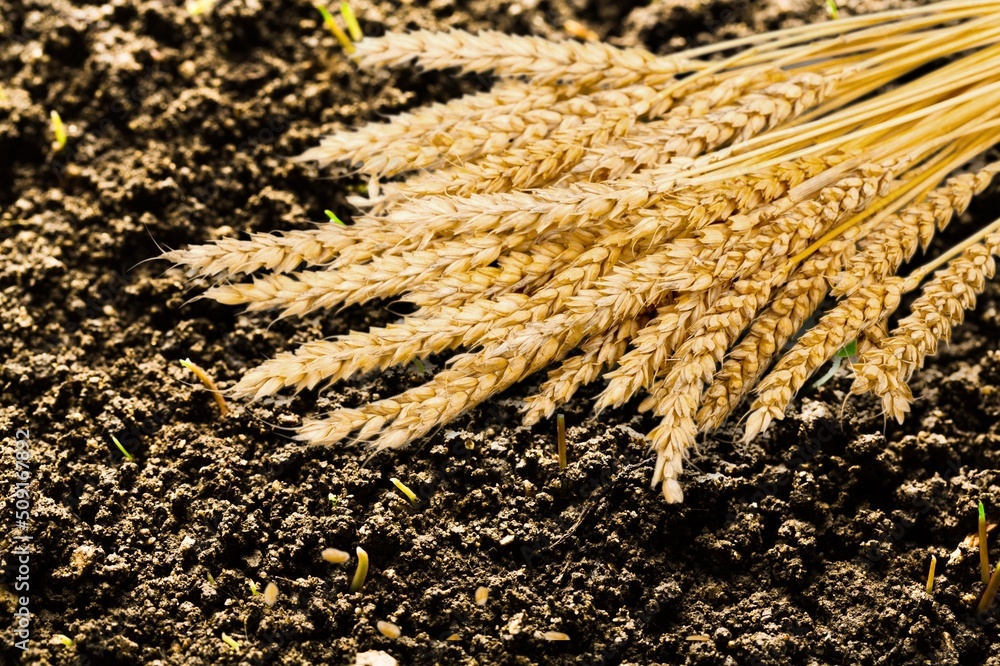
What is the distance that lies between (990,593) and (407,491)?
3.22ft

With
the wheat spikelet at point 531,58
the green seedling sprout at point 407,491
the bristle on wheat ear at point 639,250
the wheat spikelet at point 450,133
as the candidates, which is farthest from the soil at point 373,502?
the wheat spikelet at point 531,58

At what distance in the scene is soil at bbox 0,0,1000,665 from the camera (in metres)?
1.39

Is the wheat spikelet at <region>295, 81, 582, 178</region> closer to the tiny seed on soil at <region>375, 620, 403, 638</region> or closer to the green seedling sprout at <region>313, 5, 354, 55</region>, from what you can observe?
the green seedling sprout at <region>313, 5, 354, 55</region>

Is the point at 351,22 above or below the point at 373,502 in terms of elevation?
above

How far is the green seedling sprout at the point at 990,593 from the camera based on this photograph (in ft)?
4.63

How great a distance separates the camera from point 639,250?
5.18 feet

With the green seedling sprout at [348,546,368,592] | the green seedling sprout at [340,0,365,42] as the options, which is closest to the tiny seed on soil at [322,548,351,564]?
the green seedling sprout at [348,546,368,592]

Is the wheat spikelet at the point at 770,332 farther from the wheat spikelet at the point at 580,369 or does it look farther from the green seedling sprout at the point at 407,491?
the green seedling sprout at the point at 407,491

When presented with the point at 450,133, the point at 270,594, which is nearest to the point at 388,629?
the point at 270,594

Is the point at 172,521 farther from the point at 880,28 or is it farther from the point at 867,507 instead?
the point at 880,28

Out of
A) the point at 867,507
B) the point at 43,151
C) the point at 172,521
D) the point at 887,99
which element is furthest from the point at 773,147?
the point at 43,151

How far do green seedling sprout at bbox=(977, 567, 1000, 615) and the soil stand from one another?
0.02m

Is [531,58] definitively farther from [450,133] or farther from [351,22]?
[351,22]

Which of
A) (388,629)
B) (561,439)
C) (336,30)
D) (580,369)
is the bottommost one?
(388,629)
